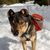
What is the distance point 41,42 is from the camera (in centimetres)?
536

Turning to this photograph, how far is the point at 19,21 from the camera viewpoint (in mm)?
3889

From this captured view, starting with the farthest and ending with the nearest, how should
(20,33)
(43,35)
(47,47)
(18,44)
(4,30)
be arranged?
(4,30), (43,35), (18,44), (47,47), (20,33)

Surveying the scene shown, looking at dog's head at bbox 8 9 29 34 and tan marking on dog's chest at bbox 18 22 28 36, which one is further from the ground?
dog's head at bbox 8 9 29 34

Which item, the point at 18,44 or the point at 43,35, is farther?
the point at 43,35

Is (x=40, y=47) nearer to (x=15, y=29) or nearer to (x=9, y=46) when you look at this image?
(x=9, y=46)

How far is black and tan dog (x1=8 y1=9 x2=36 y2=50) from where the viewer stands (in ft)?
12.7

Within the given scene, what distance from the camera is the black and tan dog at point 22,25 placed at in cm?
387

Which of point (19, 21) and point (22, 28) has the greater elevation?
point (19, 21)

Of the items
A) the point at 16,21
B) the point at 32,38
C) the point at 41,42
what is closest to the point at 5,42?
the point at 41,42

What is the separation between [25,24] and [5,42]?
5.51 feet

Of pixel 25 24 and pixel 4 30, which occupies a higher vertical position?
pixel 25 24

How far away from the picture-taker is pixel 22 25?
391 cm

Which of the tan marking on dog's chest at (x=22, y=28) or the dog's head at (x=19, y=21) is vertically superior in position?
the dog's head at (x=19, y=21)

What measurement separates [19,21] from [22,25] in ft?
0.29
